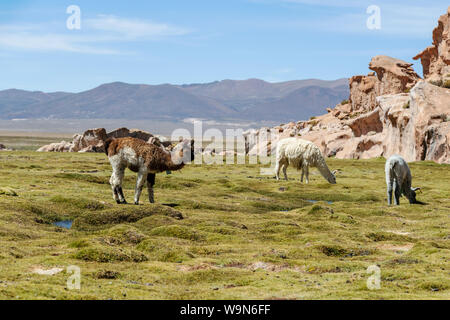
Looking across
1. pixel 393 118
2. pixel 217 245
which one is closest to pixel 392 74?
pixel 393 118

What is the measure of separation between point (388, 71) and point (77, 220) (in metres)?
78.7

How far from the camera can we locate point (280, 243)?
19922 millimetres

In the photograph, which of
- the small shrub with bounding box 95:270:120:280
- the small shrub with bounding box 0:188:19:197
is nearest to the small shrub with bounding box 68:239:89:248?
the small shrub with bounding box 95:270:120:280

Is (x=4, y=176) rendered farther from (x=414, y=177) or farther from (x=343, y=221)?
(x=414, y=177)

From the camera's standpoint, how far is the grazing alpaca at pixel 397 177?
28750 millimetres

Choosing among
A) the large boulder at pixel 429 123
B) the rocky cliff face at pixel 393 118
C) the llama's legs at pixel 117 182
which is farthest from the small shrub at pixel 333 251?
the large boulder at pixel 429 123

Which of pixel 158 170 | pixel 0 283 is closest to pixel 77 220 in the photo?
pixel 158 170

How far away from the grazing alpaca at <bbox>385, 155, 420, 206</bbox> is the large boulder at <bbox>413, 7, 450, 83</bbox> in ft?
191

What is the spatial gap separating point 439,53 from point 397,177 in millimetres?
67116

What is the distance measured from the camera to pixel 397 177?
28969mm

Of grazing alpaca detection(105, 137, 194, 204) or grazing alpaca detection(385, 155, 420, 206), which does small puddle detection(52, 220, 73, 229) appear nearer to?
grazing alpaca detection(105, 137, 194, 204)

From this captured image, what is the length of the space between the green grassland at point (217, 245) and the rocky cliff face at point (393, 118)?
24154 millimetres

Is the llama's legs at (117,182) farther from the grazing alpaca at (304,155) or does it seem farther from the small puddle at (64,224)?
the grazing alpaca at (304,155)

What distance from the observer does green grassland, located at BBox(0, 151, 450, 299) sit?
12961 mm
